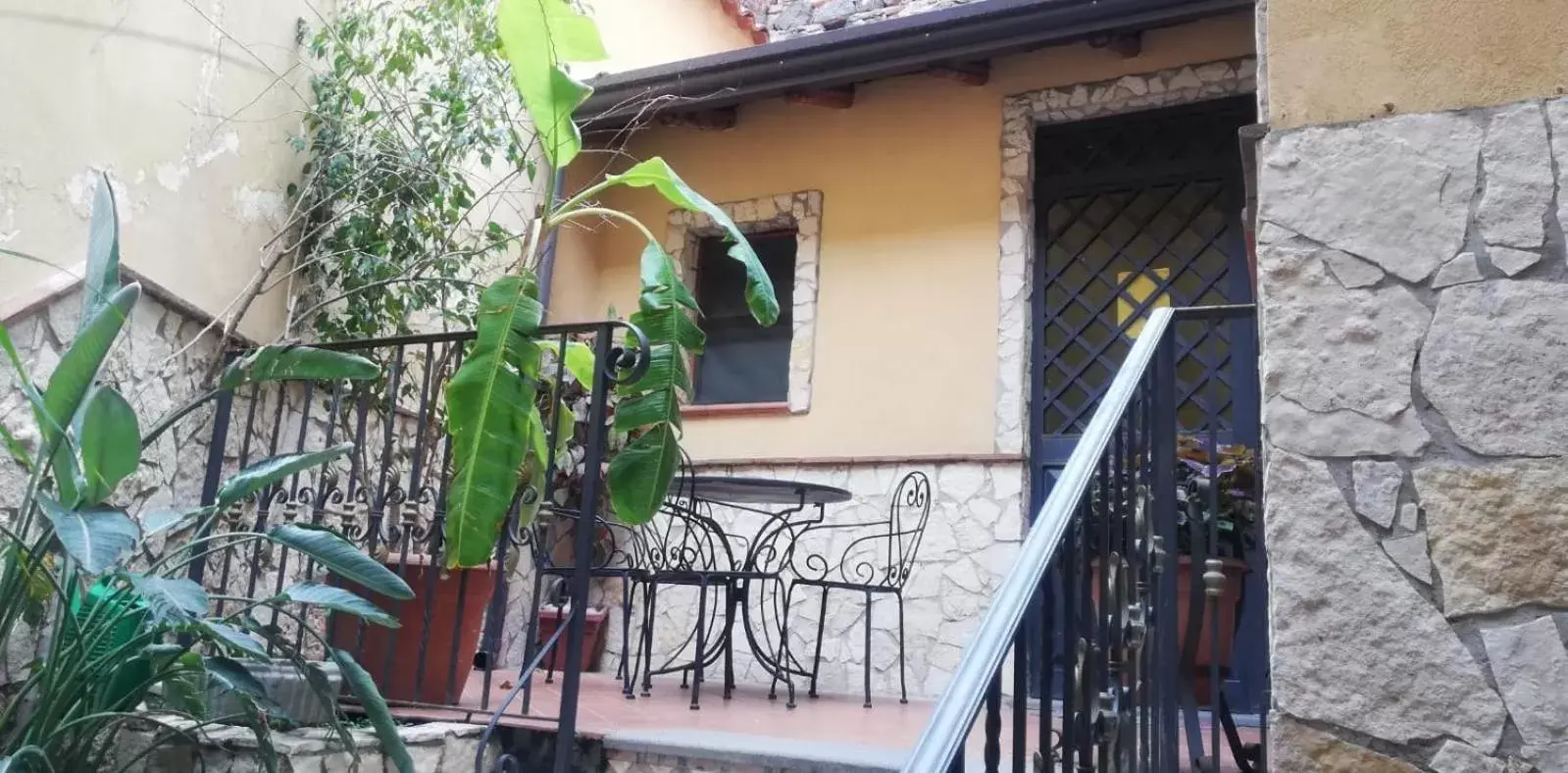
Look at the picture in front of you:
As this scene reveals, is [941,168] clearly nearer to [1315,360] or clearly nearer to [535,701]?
[535,701]

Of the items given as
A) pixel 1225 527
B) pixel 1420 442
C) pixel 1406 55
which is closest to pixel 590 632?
pixel 1225 527

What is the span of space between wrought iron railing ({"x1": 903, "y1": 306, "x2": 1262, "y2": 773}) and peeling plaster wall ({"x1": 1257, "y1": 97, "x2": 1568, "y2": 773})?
0.25m

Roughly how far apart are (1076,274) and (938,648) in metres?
2.07

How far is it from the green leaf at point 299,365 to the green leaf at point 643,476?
723 millimetres

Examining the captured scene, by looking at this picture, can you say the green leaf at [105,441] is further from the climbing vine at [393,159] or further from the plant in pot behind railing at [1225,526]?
the plant in pot behind railing at [1225,526]

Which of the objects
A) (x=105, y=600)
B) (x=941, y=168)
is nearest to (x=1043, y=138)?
(x=941, y=168)

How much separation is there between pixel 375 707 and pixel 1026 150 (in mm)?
4497

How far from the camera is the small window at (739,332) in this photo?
6.54 m

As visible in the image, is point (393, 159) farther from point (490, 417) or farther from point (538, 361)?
point (490, 417)

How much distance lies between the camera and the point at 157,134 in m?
3.85

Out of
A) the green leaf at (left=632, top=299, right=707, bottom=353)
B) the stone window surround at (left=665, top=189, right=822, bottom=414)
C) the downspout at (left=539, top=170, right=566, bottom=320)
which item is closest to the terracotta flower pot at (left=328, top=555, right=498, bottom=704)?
the green leaf at (left=632, top=299, right=707, bottom=353)

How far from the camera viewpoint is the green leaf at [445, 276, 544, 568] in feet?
9.57

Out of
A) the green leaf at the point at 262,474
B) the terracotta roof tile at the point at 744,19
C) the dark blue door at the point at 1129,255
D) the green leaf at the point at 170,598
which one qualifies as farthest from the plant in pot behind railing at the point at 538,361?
the terracotta roof tile at the point at 744,19

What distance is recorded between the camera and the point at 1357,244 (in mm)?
2121
